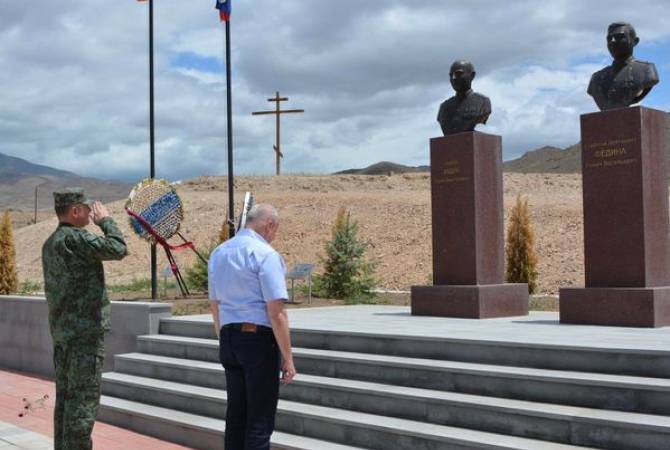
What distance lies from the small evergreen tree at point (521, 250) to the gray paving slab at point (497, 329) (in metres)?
7.72

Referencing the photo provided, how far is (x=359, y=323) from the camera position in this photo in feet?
29.9

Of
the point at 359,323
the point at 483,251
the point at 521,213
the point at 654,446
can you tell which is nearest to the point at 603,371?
the point at 654,446

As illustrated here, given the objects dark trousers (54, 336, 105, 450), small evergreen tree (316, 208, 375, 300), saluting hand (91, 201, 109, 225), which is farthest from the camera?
small evergreen tree (316, 208, 375, 300)

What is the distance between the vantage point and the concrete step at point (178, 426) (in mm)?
6531

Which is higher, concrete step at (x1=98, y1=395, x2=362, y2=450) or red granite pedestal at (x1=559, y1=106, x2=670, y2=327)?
red granite pedestal at (x1=559, y1=106, x2=670, y2=327)

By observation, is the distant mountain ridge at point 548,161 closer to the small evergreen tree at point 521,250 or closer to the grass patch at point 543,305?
the small evergreen tree at point 521,250

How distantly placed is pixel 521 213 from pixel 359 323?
33.7 feet

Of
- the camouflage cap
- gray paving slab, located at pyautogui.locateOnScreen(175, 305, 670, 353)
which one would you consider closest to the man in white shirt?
the camouflage cap

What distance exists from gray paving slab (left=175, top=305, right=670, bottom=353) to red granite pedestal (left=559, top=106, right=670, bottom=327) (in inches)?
13.8

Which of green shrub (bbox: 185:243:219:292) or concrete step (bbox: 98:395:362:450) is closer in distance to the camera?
concrete step (bbox: 98:395:362:450)

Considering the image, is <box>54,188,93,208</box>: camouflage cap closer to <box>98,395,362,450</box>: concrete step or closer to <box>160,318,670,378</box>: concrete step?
<box>98,395,362,450</box>: concrete step

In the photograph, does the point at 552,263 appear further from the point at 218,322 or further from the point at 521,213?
the point at 218,322

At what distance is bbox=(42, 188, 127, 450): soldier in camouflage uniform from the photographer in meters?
5.14

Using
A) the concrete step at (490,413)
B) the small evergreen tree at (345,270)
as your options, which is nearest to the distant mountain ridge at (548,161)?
the small evergreen tree at (345,270)
